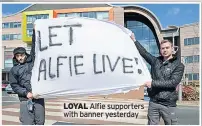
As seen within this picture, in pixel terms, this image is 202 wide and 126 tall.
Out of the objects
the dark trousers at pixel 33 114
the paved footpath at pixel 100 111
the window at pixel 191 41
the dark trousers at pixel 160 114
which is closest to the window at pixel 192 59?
the window at pixel 191 41

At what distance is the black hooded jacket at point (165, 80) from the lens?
3.73 metres

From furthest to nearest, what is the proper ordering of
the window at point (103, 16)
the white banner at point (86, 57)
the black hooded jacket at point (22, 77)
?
the window at point (103, 16), the white banner at point (86, 57), the black hooded jacket at point (22, 77)

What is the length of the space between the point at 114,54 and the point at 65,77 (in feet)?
2.03

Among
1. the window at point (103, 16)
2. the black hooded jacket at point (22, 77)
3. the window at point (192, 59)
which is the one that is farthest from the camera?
the window at point (192, 59)

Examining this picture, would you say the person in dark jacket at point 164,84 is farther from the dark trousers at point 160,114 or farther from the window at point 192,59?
the window at point 192,59

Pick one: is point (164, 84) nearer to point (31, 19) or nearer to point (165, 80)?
point (165, 80)

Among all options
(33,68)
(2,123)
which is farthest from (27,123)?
(2,123)

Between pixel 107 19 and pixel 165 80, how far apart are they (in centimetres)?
118

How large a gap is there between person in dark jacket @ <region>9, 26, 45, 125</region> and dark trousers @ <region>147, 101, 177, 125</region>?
120cm

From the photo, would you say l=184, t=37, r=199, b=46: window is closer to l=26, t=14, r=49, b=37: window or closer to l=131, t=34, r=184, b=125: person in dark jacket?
l=131, t=34, r=184, b=125: person in dark jacket

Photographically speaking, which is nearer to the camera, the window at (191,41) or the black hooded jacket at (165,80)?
the black hooded jacket at (165,80)

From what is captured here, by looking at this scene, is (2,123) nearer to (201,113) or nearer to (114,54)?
(114,54)

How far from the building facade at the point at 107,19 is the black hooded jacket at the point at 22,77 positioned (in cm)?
48

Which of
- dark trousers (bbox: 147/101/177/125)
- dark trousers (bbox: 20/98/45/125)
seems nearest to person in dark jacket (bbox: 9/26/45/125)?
dark trousers (bbox: 20/98/45/125)
